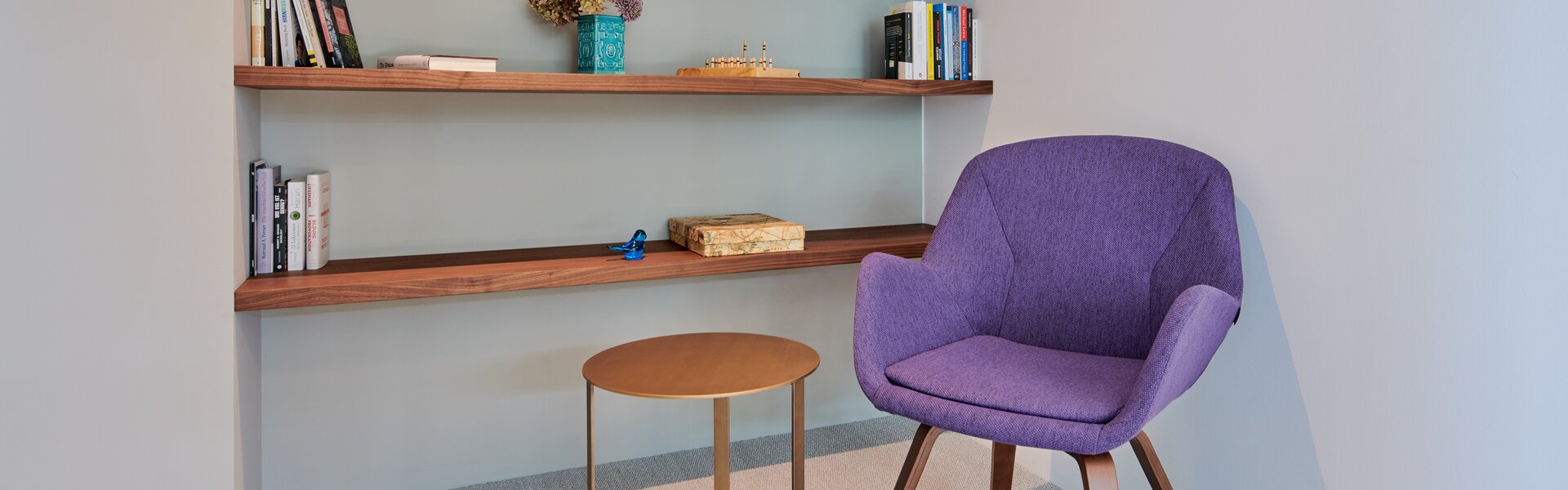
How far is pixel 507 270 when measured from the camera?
2080 mm

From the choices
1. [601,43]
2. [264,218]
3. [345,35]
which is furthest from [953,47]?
[264,218]

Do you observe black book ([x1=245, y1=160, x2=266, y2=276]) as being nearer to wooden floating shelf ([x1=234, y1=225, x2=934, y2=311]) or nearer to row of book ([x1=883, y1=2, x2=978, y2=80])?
wooden floating shelf ([x1=234, y1=225, x2=934, y2=311])

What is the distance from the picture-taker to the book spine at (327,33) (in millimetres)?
1978

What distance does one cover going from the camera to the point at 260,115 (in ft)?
6.86

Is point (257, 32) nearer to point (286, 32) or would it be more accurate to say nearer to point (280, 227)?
point (286, 32)

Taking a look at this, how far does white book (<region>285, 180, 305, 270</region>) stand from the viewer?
199 centimetres

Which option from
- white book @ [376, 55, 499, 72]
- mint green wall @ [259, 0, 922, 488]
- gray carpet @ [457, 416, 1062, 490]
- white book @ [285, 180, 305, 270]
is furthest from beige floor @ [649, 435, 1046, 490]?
white book @ [376, 55, 499, 72]

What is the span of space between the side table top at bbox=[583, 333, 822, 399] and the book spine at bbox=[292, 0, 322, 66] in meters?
0.81

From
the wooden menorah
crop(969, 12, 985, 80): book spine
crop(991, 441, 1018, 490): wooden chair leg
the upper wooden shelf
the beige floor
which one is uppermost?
crop(969, 12, 985, 80): book spine

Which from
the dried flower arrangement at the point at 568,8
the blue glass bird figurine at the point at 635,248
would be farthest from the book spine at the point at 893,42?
the blue glass bird figurine at the point at 635,248

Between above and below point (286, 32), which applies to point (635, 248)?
below

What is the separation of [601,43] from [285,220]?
75 centimetres

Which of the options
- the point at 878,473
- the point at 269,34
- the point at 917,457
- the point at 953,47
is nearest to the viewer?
the point at 917,457

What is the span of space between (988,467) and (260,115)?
6.07 ft
